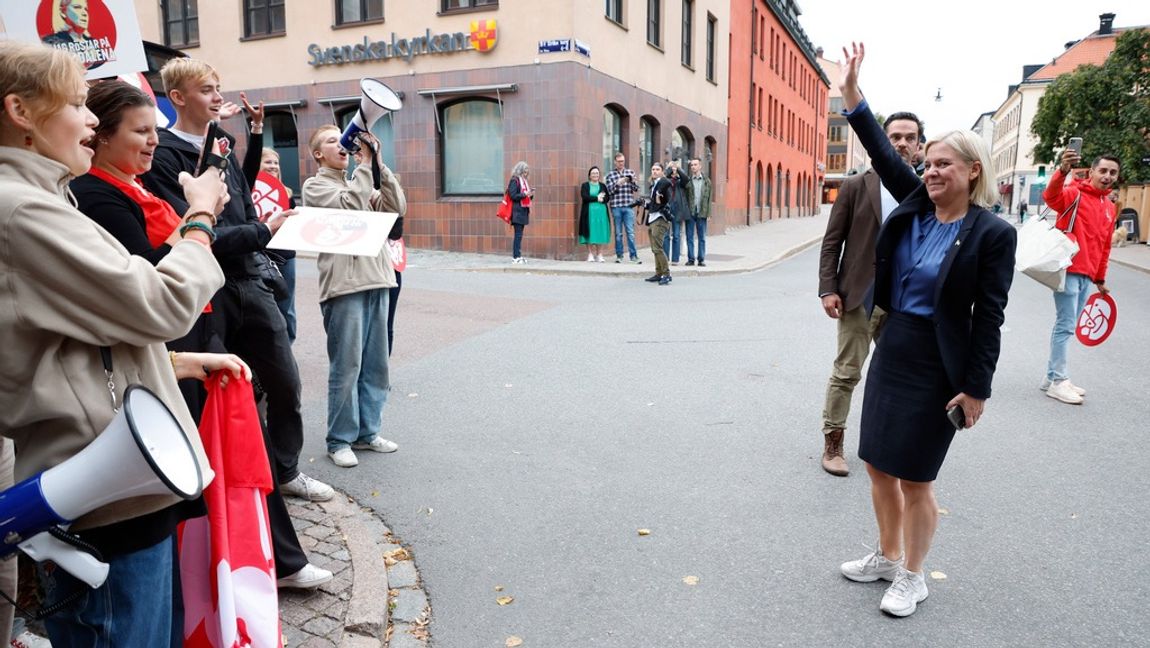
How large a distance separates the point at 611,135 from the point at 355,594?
1705 cm

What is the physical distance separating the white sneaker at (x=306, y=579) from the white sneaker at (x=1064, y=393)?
19.2 ft

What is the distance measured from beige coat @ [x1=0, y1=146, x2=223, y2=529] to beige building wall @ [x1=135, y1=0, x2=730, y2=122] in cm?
1592

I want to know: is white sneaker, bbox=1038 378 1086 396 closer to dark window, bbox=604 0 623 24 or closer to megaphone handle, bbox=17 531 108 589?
megaphone handle, bbox=17 531 108 589

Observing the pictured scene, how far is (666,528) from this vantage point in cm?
402

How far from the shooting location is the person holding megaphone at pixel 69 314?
5.32 feet

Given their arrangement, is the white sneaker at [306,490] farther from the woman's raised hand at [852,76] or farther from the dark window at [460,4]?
the dark window at [460,4]

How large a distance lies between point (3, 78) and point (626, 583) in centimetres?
280

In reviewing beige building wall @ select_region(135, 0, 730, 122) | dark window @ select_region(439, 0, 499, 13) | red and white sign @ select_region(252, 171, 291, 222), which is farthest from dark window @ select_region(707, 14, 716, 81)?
red and white sign @ select_region(252, 171, 291, 222)

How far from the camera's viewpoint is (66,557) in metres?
1.65

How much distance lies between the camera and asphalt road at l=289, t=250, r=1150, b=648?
10.5 ft

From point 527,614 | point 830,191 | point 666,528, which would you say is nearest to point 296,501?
point 527,614

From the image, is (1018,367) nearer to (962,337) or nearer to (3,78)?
(962,337)

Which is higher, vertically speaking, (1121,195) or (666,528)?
(1121,195)

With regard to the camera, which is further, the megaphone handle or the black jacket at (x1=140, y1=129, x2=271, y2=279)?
the black jacket at (x1=140, y1=129, x2=271, y2=279)
